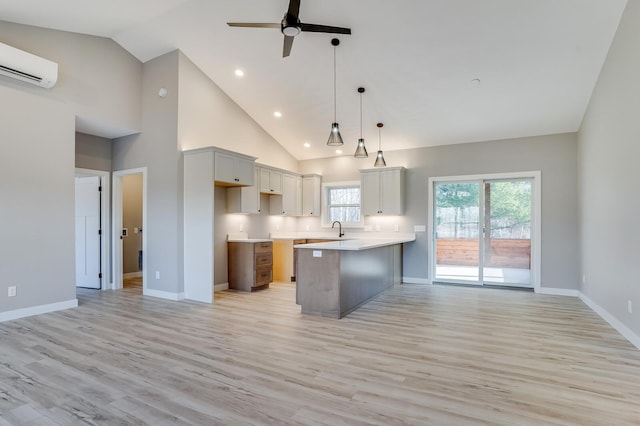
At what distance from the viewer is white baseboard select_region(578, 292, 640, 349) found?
3.31m

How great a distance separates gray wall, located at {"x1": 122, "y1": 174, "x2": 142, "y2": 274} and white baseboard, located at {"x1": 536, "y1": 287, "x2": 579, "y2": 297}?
7.70m

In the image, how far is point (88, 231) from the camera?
20.1 ft

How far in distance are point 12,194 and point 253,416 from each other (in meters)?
4.14

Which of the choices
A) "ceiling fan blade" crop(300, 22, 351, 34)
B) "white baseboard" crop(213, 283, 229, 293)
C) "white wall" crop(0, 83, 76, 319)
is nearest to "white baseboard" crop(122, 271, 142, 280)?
"white wall" crop(0, 83, 76, 319)

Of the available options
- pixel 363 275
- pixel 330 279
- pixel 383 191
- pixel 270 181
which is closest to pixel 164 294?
pixel 270 181

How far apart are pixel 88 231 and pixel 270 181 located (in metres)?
3.35

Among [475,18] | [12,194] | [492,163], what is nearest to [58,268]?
[12,194]

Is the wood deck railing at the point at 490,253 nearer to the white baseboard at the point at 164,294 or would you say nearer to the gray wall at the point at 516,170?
the gray wall at the point at 516,170

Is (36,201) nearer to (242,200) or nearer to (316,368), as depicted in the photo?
(242,200)

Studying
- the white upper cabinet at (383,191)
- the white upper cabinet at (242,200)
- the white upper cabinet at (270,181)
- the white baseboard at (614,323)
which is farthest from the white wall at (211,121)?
the white baseboard at (614,323)

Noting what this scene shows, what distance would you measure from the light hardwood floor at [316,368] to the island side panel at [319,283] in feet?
0.72

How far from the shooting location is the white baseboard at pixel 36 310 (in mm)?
4098

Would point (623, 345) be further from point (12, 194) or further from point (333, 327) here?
point (12, 194)

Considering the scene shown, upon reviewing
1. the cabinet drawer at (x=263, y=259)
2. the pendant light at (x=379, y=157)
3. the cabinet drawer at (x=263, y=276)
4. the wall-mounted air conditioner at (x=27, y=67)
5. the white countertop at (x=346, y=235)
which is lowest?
the cabinet drawer at (x=263, y=276)
